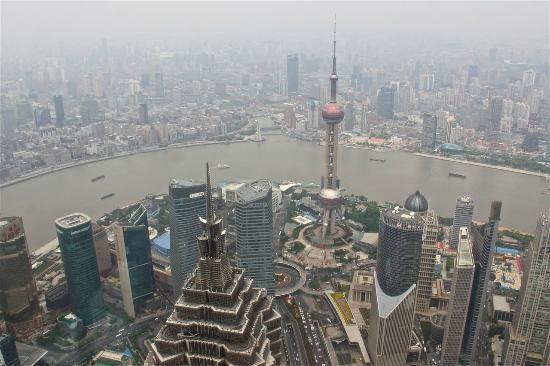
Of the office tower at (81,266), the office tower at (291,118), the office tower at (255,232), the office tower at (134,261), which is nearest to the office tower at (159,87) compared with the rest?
the office tower at (291,118)

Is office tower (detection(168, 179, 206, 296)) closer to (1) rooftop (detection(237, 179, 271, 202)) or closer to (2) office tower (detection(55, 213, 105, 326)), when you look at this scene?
(1) rooftop (detection(237, 179, 271, 202))

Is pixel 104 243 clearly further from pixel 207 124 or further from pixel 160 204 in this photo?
pixel 207 124

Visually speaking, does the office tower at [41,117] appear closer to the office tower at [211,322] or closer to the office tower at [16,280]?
the office tower at [16,280]

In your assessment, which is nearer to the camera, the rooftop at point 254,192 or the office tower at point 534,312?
the office tower at point 534,312

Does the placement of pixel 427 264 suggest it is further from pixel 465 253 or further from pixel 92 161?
pixel 92 161

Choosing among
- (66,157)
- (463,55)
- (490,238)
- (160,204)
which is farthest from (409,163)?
(463,55)

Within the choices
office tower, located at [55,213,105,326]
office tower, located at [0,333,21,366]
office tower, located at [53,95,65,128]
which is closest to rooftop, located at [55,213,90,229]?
office tower, located at [55,213,105,326]
